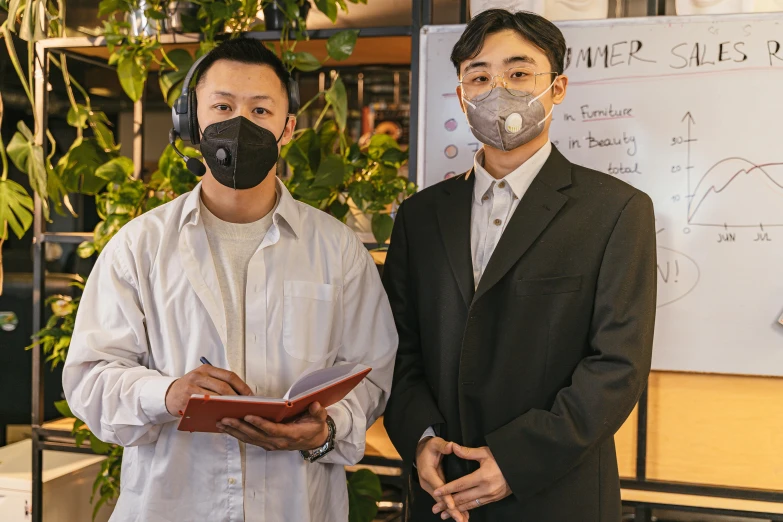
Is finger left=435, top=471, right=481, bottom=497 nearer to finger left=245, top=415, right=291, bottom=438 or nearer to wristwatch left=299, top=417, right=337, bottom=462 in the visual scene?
wristwatch left=299, top=417, right=337, bottom=462

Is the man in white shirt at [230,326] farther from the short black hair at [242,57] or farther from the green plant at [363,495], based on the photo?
the green plant at [363,495]

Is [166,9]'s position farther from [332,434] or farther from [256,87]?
[332,434]

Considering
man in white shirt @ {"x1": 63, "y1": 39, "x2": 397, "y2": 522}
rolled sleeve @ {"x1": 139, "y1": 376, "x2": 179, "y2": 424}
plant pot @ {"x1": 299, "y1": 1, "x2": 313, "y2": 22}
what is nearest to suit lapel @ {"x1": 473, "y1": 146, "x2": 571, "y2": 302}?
man in white shirt @ {"x1": 63, "y1": 39, "x2": 397, "y2": 522}

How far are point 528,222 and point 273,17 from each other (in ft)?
4.23

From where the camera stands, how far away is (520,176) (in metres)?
1.60

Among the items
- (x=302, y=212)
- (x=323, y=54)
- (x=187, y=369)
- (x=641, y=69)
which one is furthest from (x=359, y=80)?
(x=187, y=369)

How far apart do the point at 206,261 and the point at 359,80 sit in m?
1.82

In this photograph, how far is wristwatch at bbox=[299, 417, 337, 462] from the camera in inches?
57.9

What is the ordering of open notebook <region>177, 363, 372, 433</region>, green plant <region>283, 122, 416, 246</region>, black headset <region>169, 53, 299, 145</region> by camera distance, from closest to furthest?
open notebook <region>177, 363, 372, 433</region>, black headset <region>169, 53, 299, 145</region>, green plant <region>283, 122, 416, 246</region>

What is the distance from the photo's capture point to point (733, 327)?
2.06 m

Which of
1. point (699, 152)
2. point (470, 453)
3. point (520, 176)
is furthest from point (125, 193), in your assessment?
point (699, 152)

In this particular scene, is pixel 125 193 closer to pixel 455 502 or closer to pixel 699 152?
pixel 455 502

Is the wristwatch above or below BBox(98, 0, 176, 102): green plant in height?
below

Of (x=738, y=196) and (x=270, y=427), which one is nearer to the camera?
(x=270, y=427)
